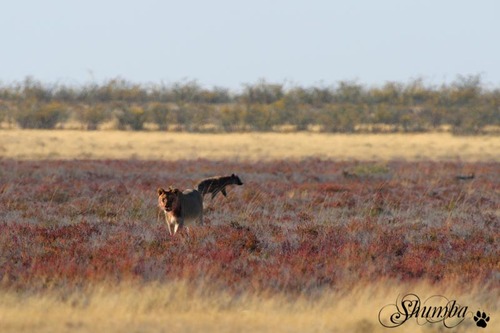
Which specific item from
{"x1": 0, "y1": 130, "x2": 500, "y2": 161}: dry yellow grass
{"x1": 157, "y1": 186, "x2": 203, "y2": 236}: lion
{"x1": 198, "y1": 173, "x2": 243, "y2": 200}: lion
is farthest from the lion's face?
{"x1": 0, "y1": 130, "x2": 500, "y2": 161}: dry yellow grass

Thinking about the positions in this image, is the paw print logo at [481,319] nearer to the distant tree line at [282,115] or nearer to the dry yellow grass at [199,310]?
the dry yellow grass at [199,310]

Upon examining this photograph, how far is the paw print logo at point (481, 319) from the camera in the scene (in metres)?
9.36

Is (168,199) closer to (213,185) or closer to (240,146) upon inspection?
(213,185)

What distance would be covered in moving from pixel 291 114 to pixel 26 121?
62.4 ft

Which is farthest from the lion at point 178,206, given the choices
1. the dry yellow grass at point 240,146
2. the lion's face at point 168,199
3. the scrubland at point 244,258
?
the dry yellow grass at point 240,146

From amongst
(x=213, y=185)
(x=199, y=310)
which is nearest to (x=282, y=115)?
(x=213, y=185)

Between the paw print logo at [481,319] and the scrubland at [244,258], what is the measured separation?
0.23ft

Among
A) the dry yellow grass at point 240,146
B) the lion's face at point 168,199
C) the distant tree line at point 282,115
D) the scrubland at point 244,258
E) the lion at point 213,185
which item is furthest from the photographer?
the distant tree line at point 282,115

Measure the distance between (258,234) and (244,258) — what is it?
2341mm

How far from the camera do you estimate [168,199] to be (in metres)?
14.2

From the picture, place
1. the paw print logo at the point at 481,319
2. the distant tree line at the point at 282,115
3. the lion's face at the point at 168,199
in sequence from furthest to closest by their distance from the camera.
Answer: the distant tree line at the point at 282,115, the lion's face at the point at 168,199, the paw print logo at the point at 481,319

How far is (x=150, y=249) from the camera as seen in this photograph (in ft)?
43.1

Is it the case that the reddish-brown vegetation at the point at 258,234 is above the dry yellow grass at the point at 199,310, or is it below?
below

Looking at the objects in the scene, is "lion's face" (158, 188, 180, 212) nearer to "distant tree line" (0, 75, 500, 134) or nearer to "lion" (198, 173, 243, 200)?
"lion" (198, 173, 243, 200)
